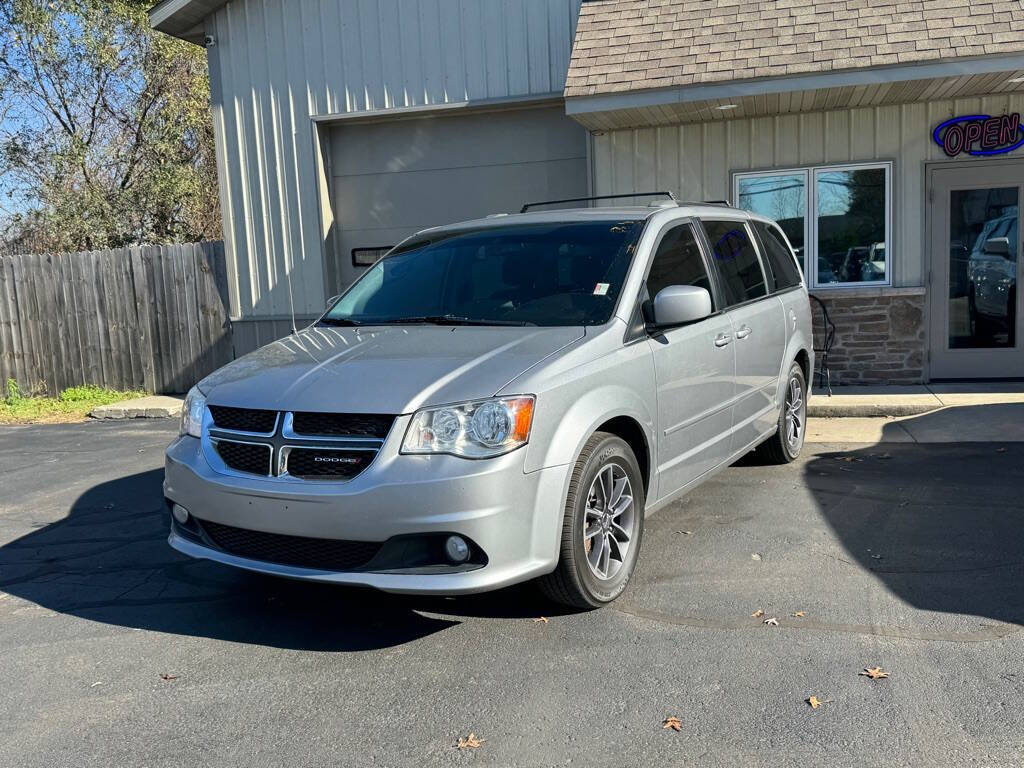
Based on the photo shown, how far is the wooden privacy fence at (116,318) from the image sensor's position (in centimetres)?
1285

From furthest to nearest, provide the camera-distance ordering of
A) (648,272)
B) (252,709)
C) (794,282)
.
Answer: (794,282), (648,272), (252,709)

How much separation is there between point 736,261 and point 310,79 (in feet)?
25.4

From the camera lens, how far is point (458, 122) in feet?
38.1

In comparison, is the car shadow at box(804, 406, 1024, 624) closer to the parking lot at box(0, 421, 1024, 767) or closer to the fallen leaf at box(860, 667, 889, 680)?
the parking lot at box(0, 421, 1024, 767)

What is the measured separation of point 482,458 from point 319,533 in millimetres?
739

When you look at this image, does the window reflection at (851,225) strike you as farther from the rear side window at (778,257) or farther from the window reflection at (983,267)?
the rear side window at (778,257)

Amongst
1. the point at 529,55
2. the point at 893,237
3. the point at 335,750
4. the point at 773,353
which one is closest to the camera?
the point at 335,750

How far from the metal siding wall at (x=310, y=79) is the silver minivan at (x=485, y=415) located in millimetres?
6140

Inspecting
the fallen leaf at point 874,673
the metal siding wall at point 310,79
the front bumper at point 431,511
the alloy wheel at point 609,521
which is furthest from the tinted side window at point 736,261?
the metal siding wall at point 310,79

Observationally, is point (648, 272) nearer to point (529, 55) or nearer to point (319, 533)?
point (319, 533)

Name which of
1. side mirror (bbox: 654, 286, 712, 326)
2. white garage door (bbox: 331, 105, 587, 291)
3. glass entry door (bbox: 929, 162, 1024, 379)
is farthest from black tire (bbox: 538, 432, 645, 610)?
white garage door (bbox: 331, 105, 587, 291)

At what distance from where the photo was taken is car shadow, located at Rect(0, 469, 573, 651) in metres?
4.18

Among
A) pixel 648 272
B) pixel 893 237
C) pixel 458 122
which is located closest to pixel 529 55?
pixel 458 122

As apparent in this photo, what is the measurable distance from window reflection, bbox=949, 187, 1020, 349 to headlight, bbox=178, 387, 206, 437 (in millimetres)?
8571
